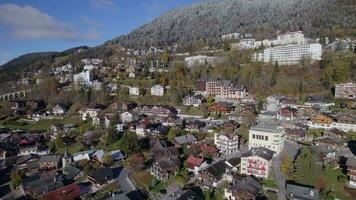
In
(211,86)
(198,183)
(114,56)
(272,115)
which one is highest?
(114,56)

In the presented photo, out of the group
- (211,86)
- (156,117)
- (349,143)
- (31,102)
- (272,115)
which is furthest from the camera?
(31,102)

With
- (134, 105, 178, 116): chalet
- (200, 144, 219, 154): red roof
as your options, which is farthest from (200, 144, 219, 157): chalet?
(134, 105, 178, 116): chalet

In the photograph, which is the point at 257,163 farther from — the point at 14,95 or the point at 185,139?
the point at 14,95

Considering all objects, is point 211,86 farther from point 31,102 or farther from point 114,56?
point 114,56

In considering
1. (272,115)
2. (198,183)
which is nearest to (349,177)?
(198,183)

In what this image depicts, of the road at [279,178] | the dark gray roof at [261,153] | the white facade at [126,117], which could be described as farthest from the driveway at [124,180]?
the white facade at [126,117]

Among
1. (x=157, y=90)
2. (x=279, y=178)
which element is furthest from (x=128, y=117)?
(x=279, y=178)
